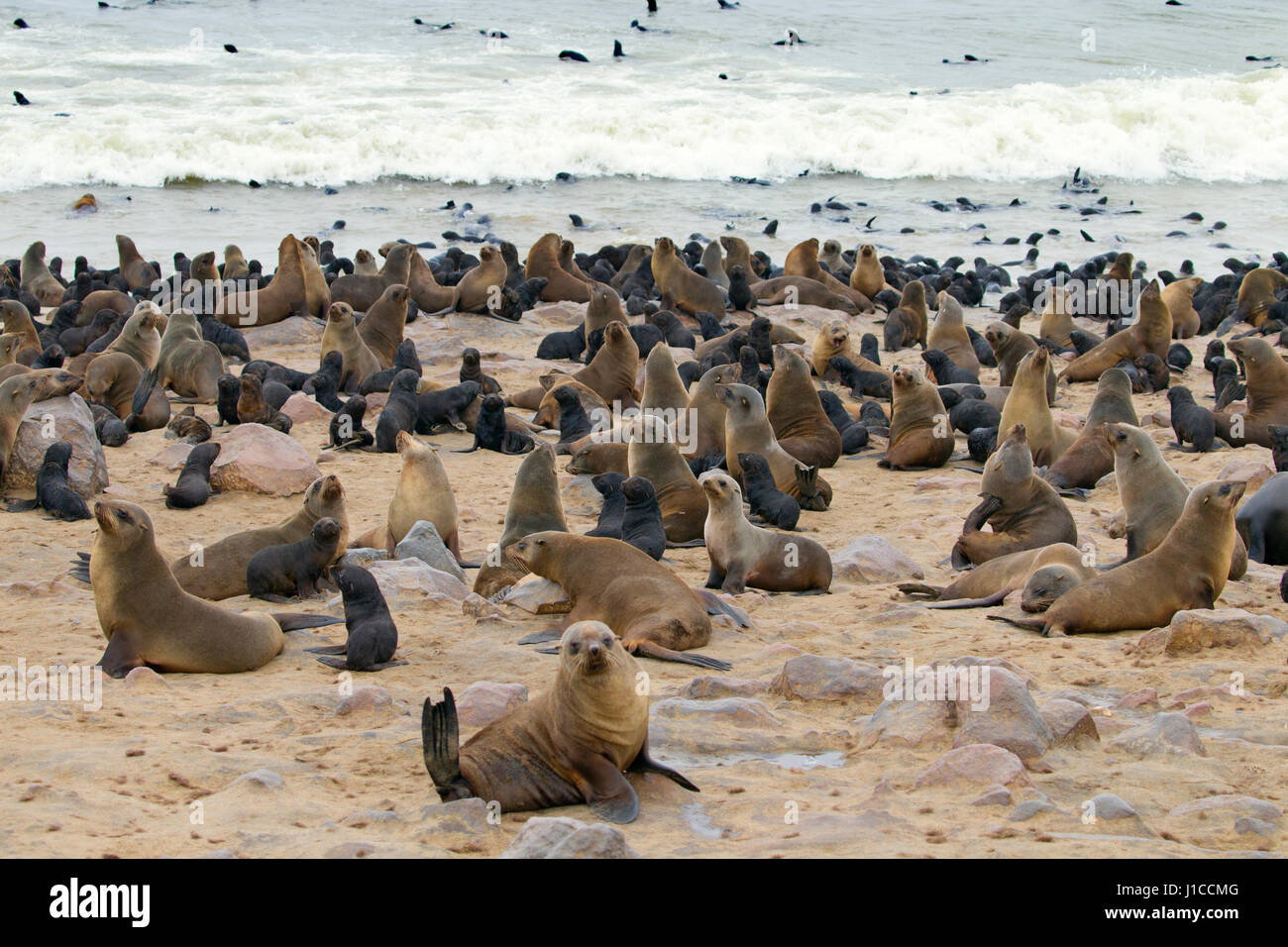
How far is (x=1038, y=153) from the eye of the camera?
29.6 metres

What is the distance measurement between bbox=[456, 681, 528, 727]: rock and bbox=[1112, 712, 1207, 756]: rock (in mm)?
2288

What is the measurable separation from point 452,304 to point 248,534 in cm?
792

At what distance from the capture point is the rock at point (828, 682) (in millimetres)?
5535

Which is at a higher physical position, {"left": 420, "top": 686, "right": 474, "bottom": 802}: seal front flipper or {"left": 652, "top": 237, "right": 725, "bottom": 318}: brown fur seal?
{"left": 652, "top": 237, "right": 725, "bottom": 318}: brown fur seal

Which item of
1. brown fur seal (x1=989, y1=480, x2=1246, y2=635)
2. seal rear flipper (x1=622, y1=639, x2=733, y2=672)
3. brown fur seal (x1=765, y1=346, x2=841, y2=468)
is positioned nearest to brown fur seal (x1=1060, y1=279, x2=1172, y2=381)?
brown fur seal (x1=765, y1=346, x2=841, y2=468)

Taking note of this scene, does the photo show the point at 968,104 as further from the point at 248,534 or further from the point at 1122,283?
the point at 248,534

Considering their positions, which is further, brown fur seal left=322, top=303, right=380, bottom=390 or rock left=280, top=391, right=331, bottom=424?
brown fur seal left=322, top=303, right=380, bottom=390

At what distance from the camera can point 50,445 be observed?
Result: 29.1ft

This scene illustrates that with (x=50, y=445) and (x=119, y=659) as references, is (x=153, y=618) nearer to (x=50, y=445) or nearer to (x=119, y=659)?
(x=119, y=659)

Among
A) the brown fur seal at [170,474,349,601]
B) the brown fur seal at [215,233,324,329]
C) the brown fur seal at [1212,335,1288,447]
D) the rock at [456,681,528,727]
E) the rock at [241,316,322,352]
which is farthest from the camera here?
the brown fur seal at [215,233,324,329]

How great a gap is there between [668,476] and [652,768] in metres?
4.46

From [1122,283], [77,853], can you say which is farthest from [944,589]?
[1122,283]

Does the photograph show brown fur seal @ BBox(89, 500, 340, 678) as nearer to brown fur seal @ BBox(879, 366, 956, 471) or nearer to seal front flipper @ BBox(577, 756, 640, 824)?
seal front flipper @ BBox(577, 756, 640, 824)

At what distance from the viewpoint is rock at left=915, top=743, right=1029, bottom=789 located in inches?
172
